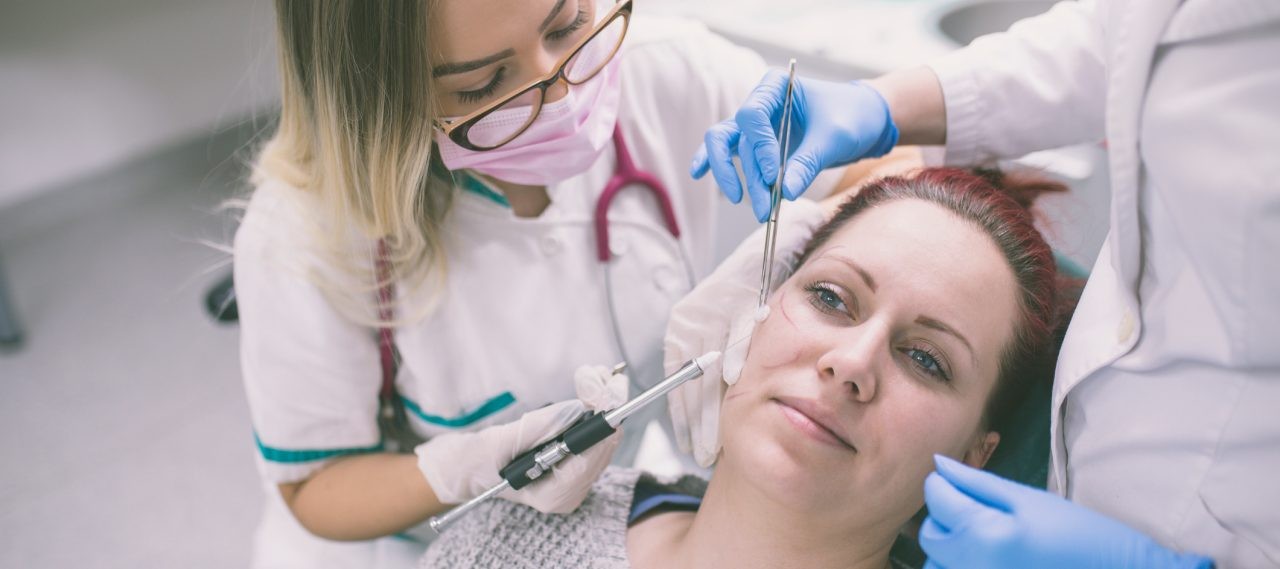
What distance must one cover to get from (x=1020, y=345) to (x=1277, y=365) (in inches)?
16.3

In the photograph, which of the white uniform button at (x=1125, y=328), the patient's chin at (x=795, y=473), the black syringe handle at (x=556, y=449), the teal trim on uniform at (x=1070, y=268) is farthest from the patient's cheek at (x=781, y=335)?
the teal trim on uniform at (x=1070, y=268)

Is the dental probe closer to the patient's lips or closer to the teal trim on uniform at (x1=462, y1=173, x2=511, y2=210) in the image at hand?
the patient's lips

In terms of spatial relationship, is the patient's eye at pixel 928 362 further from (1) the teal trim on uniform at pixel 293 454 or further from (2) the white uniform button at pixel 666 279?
(1) the teal trim on uniform at pixel 293 454

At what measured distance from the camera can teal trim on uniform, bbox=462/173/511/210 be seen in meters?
1.30

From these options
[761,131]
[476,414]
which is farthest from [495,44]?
[476,414]

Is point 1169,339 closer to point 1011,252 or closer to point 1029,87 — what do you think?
point 1011,252

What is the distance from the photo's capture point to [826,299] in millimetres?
1125

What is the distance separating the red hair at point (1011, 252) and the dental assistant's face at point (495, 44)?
0.47m

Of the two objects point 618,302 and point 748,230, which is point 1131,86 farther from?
point 748,230

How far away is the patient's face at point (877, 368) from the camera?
1.01 m

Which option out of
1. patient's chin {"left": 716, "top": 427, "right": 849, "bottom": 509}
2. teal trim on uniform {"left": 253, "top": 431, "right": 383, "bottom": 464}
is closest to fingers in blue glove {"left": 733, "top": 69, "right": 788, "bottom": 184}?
patient's chin {"left": 716, "top": 427, "right": 849, "bottom": 509}

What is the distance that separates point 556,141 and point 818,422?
525 millimetres

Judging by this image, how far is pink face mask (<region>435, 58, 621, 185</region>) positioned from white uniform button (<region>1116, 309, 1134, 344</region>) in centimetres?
71

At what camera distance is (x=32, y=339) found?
270 centimetres
